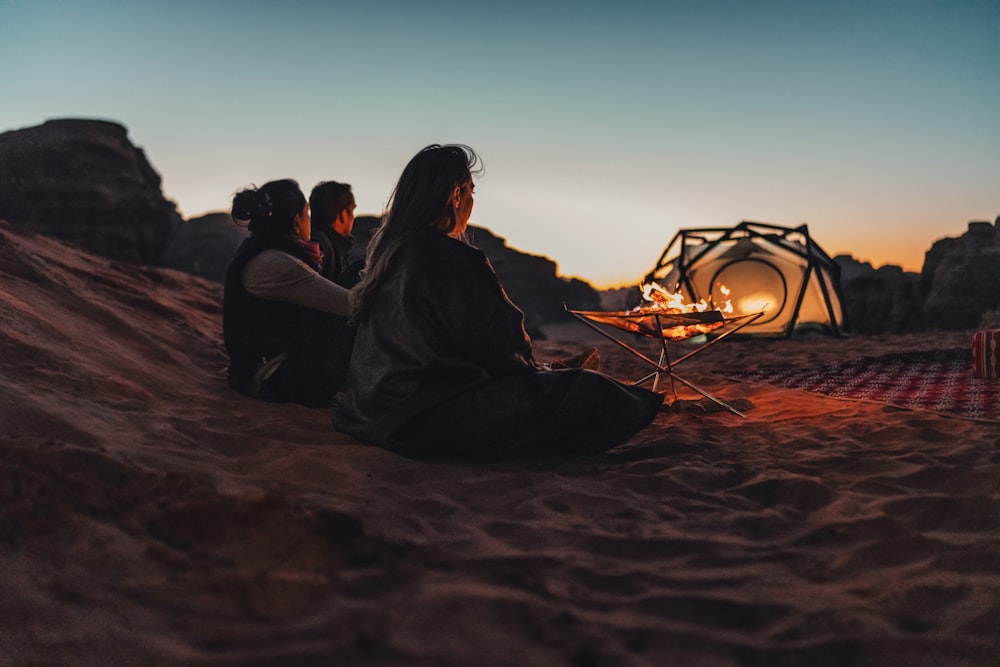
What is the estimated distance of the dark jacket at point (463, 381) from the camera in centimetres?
282

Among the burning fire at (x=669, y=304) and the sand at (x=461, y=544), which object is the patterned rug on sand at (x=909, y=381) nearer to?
the sand at (x=461, y=544)

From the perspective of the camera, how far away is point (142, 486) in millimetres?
Answer: 2016

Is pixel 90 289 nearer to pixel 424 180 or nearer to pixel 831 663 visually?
pixel 424 180

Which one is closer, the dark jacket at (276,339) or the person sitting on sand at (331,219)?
the dark jacket at (276,339)

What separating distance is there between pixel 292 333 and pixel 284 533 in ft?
7.07

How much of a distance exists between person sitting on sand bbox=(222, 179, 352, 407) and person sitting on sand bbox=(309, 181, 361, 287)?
0.59 meters

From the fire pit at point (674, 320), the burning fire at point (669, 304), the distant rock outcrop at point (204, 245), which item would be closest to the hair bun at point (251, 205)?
the fire pit at point (674, 320)

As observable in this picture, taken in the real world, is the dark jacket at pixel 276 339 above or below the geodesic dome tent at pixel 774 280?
below

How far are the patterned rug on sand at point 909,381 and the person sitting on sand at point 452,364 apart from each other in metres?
2.28

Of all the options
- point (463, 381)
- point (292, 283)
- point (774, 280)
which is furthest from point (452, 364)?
point (774, 280)

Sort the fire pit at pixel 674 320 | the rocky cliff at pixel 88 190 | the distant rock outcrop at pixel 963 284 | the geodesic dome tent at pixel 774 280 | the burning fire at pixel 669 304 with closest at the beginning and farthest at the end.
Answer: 1. the fire pit at pixel 674 320
2. the burning fire at pixel 669 304
3. the geodesic dome tent at pixel 774 280
4. the rocky cliff at pixel 88 190
5. the distant rock outcrop at pixel 963 284

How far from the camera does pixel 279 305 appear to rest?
12.4ft

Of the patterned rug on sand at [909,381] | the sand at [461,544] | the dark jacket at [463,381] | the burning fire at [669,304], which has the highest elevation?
the burning fire at [669,304]

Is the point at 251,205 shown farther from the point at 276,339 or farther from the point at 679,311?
the point at 679,311
